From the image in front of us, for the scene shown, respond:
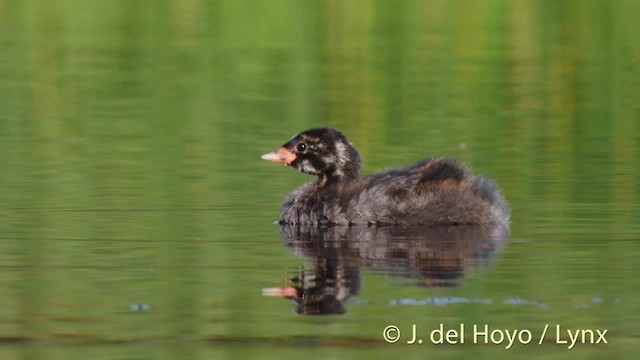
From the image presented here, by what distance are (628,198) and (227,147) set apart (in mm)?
4986

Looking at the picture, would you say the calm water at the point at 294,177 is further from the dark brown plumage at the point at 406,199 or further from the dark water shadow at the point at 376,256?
the dark brown plumage at the point at 406,199

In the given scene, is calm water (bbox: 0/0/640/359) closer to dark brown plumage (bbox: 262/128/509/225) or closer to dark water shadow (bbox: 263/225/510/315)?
dark water shadow (bbox: 263/225/510/315)

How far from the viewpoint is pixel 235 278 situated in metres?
10.5

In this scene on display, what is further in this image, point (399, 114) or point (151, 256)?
point (399, 114)

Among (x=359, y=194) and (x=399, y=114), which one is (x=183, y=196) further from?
(x=399, y=114)

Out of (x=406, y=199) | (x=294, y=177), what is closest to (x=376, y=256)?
(x=406, y=199)

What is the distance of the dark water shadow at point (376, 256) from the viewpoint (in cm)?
1009

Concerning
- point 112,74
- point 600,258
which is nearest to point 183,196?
point 600,258

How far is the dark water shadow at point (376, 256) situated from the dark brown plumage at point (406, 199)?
0.31 feet

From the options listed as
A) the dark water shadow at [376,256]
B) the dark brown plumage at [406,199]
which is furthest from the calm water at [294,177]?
the dark brown plumage at [406,199]

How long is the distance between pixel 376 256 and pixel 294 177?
4.65 meters

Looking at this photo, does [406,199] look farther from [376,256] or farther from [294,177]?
[294,177]

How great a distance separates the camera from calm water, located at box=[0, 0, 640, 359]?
9242mm

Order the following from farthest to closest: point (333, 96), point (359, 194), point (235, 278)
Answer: point (333, 96), point (359, 194), point (235, 278)
